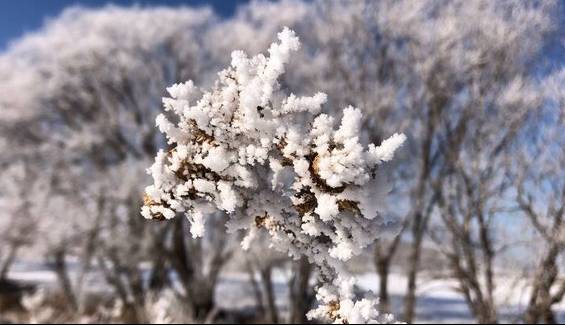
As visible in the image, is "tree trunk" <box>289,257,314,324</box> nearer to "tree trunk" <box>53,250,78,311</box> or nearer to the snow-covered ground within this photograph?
the snow-covered ground

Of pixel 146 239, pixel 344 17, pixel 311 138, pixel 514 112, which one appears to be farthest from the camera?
pixel 146 239

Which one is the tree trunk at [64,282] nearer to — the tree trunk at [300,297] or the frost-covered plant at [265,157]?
the tree trunk at [300,297]

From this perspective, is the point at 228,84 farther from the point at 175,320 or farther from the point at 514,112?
the point at 175,320

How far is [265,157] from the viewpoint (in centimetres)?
254

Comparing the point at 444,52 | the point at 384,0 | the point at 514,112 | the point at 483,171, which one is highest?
the point at 384,0

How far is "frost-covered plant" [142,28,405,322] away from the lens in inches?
94.4

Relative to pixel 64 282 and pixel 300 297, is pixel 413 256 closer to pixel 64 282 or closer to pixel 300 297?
pixel 300 297

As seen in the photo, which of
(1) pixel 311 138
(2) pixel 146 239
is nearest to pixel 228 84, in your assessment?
(1) pixel 311 138

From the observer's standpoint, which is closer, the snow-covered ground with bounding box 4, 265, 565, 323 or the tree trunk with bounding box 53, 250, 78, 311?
the tree trunk with bounding box 53, 250, 78, 311

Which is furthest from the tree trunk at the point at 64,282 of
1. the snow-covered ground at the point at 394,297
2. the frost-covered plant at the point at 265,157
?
the frost-covered plant at the point at 265,157

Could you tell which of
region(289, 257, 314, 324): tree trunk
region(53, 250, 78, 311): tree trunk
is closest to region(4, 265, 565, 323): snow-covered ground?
region(289, 257, 314, 324): tree trunk

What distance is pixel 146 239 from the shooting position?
1270cm

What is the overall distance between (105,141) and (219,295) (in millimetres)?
6777

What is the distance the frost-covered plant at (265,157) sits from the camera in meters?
2.40
